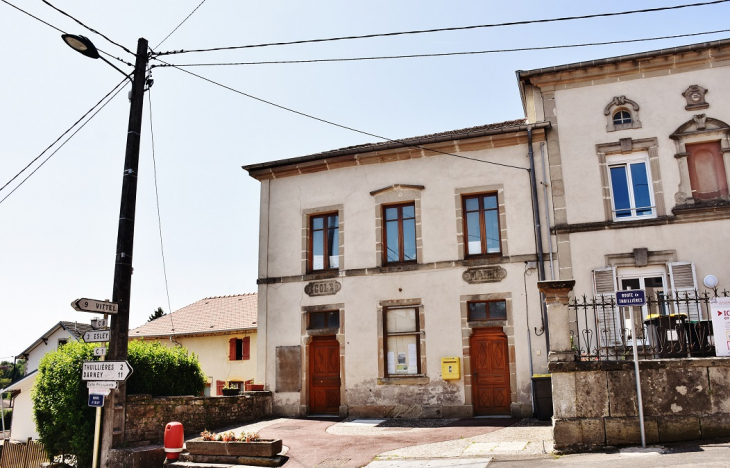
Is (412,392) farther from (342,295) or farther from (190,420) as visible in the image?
(190,420)

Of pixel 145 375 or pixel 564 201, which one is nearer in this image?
pixel 145 375

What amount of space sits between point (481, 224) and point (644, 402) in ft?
24.1

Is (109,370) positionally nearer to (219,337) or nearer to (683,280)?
(683,280)

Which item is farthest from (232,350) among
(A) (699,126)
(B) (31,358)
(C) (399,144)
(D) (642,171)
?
(A) (699,126)

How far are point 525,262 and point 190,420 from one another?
8563 mm

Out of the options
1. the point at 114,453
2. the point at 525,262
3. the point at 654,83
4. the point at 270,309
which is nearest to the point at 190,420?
the point at 114,453

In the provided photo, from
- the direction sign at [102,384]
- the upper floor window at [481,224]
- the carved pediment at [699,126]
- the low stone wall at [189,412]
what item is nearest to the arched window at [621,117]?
the carved pediment at [699,126]

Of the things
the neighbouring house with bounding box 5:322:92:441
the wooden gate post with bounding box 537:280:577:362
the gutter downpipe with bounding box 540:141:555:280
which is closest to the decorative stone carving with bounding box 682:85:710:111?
the gutter downpipe with bounding box 540:141:555:280

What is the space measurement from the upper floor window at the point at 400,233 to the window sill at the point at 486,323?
2.28 meters

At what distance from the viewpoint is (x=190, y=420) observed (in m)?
13.4

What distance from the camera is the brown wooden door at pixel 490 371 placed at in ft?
48.2

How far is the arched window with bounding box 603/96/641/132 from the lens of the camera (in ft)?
49.2

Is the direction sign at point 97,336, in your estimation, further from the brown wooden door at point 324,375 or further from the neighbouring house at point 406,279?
the brown wooden door at point 324,375

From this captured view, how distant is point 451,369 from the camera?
14.9m
